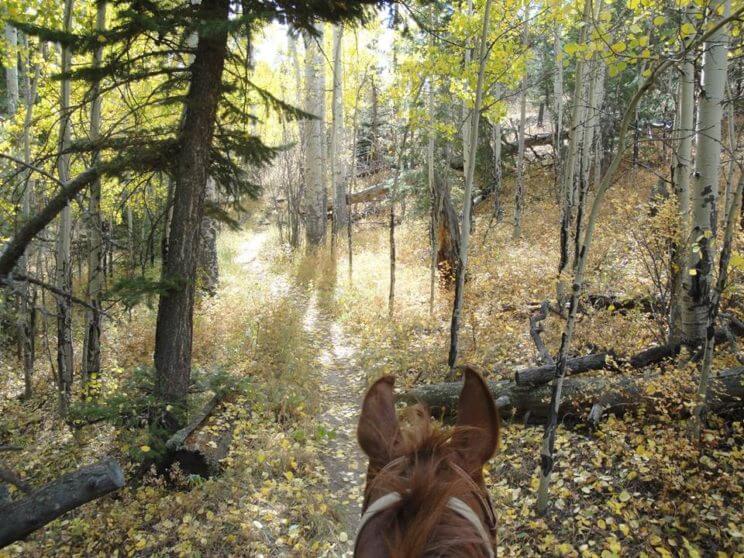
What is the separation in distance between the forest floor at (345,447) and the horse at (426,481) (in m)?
2.60

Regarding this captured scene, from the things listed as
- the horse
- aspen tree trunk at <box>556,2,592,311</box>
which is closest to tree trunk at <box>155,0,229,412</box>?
the horse

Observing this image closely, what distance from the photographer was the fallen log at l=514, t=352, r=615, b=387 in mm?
5062

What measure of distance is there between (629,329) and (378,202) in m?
19.0

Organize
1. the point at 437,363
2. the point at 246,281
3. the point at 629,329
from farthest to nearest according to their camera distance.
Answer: the point at 246,281 < the point at 437,363 < the point at 629,329

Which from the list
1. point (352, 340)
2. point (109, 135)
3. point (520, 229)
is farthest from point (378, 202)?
point (109, 135)

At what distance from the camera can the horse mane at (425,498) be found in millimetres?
1049

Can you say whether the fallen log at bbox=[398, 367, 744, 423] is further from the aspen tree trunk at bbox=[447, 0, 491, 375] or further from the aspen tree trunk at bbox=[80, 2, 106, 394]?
the aspen tree trunk at bbox=[80, 2, 106, 394]

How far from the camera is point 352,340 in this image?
9250 mm

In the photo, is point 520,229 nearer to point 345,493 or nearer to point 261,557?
point 345,493

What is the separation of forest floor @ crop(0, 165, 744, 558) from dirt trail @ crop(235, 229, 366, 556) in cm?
3

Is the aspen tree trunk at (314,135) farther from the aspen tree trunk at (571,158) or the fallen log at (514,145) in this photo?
the aspen tree trunk at (571,158)

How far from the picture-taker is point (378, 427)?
1.67 m

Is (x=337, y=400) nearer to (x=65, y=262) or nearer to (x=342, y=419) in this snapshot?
(x=342, y=419)

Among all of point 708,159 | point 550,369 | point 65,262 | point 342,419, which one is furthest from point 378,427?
point 65,262
